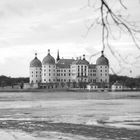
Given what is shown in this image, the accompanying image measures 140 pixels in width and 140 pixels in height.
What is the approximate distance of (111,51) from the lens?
14.0ft

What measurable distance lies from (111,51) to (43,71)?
16114 cm

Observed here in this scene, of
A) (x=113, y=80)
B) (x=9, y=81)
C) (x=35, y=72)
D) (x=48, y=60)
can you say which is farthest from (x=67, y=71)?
(x=9, y=81)

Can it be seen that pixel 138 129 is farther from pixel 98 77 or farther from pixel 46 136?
pixel 98 77

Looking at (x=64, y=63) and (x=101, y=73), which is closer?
(x=101, y=73)

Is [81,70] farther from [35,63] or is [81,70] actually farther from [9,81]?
[9,81]

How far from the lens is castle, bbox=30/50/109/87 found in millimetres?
160000

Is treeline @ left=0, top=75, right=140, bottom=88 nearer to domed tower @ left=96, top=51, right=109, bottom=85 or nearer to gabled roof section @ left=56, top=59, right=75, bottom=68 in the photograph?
domed tower @ left=96, top=51, right=109, bottom=85

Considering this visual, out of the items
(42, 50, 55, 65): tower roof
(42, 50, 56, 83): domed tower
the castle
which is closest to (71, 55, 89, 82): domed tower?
the castle

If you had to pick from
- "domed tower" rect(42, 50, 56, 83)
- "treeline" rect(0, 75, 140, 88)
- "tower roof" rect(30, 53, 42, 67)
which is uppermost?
"tower roof" rect(30, 53, 42, 67)

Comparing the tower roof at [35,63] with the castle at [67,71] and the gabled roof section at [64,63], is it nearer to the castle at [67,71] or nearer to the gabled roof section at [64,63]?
the castle at [67,71]

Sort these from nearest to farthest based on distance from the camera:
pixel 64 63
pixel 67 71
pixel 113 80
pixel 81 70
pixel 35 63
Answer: pixel 81 70 → pixel 67 71 → pixel 64 63 → pixel 35 63 → pixel 113 80

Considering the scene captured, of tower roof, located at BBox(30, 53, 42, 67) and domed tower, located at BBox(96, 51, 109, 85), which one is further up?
tower roof, located at BBox(30, 53, 42, 67)

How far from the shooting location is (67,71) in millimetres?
165625

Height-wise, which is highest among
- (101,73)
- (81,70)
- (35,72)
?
(81,70)
